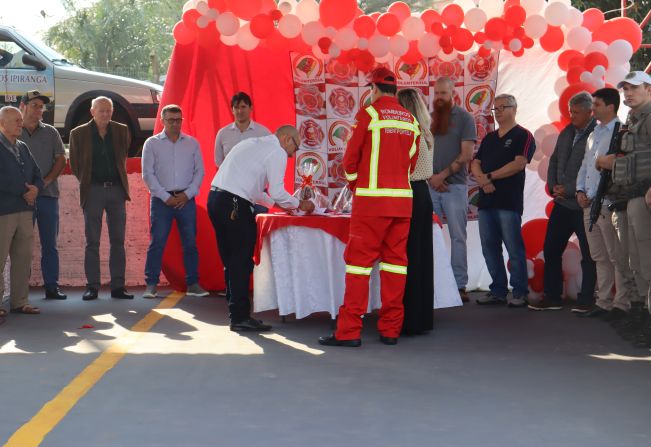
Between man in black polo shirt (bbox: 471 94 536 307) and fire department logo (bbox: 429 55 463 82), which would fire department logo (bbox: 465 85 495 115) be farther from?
man in black polo shirt (bbox: 471 94 536 307)

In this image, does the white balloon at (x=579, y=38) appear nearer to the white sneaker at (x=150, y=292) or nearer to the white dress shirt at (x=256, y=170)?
the white dress shirt at (x=256, y=170)

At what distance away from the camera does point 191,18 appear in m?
9.67

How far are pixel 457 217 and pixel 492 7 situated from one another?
2.10 m

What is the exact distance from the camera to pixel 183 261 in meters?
10.1

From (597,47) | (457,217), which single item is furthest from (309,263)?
(597,47)

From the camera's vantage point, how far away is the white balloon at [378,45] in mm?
9523

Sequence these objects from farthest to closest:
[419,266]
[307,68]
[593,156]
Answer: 1. [307,68]
2. [593,156]
3. [419,266]

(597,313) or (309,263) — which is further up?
(309,263)

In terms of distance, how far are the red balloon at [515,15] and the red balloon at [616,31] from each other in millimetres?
755

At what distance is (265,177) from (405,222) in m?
1.17

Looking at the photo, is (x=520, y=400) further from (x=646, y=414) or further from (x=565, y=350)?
(x=565, y=350)

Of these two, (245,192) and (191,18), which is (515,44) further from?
(245,192)

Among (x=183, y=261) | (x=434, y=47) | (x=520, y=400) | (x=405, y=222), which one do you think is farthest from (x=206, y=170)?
(x=520, y=400)

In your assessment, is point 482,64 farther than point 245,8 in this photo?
Yes
